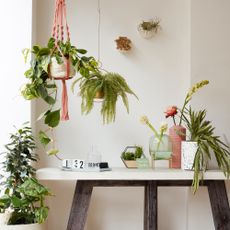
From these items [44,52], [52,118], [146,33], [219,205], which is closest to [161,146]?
[219,205]

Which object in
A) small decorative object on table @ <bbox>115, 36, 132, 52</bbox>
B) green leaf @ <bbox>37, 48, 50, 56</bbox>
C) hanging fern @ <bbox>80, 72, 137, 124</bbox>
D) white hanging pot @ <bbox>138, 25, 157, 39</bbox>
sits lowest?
hanging fern @ <bbox>80, 72, 137, 124</bbox>

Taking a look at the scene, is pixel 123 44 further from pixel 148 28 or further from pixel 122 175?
pixel 122 175

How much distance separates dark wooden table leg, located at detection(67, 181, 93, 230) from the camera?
237cm

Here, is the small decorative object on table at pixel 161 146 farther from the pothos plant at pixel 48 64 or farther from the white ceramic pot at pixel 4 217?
the white ceramic pot at pixel 4 217

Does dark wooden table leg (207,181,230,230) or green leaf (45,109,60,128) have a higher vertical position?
green leaf (45,109,60,128)

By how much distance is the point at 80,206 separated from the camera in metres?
2.39

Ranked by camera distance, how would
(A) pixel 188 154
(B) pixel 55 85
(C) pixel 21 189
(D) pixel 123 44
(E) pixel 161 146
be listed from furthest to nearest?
1. (D) pixel 123 44
2. (E) pixel 161 146
3. (A) pixel 188 154
4. (B) pixel 55 85
5. (C) pixel 21 189

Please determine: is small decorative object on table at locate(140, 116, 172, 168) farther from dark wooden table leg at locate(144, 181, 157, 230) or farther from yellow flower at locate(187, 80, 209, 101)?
yellow flower at locate(187, 80, 209, 101)

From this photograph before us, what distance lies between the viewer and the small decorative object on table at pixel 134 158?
2.50 m

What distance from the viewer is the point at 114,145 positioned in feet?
9.23

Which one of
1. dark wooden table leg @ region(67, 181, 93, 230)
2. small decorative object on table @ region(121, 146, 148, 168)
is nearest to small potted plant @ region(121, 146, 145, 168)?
small decorative object on table @ region(121, 146, 148, 168)

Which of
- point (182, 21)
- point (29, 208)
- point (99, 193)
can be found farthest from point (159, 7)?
point (29, 208)

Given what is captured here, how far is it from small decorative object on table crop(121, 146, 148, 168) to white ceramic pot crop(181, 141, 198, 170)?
0.27 metres

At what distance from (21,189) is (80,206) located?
0.44m
